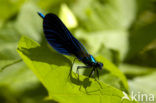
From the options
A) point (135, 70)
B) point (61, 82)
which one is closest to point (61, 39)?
point (61, 82)

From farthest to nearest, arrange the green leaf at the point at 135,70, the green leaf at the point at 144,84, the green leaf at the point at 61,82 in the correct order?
the green leaf at the point at 135,70 < the green leaf at the point at 144,84 < the green leaf at the point at 61,82

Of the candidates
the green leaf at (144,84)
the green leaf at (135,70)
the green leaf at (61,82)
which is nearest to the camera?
the green leaf at (61,82)

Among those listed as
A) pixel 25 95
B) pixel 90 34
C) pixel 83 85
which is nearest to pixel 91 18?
pixel 90 34

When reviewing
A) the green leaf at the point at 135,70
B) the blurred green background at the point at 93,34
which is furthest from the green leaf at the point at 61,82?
the green leaf at the point at 135,70

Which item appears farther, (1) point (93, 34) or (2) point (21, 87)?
(1) point (93, 34)

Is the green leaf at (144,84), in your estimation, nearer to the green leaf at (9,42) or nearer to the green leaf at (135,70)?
the green leaf at (135,70)

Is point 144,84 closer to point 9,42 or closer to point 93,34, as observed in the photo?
point 93,34

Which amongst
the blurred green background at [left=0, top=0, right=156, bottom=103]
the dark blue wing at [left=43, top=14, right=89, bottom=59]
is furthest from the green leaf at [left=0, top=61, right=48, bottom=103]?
the dark blue wing at [left=43, top=14, right=89, bottom=59]
